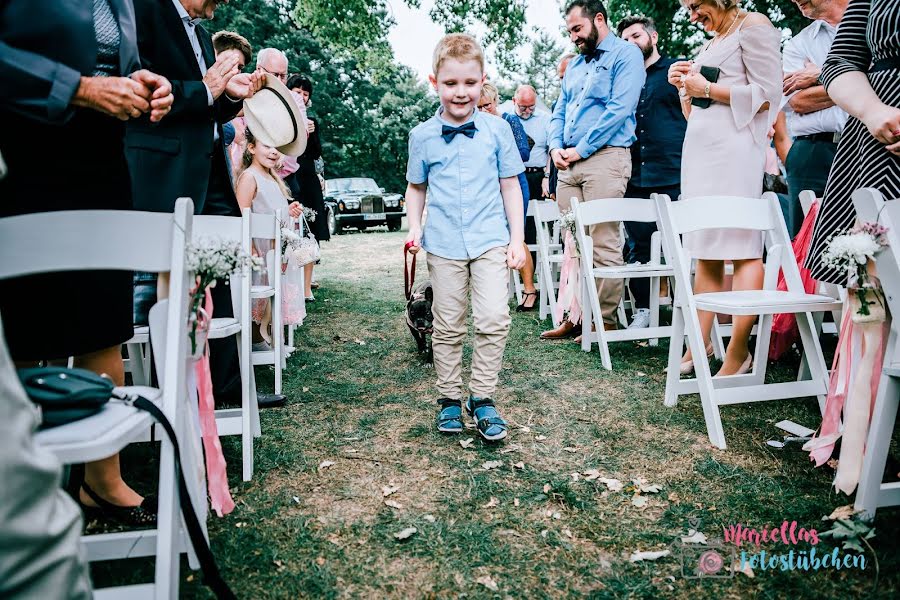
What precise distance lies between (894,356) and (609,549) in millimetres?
1199

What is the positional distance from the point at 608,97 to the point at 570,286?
64.9 inches

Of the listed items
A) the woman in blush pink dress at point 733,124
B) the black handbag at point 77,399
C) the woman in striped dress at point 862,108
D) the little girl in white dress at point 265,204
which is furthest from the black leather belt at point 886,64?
the little girl in white dress at point 265,204

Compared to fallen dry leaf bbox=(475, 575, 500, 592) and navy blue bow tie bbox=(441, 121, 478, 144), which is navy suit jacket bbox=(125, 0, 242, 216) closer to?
navy blue bow tie bbox=(441, 121, 478, 144)

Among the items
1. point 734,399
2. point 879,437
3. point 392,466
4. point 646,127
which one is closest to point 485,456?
point 392,466

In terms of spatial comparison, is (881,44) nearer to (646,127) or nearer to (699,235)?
(699,235)

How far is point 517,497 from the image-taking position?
256 centimetres

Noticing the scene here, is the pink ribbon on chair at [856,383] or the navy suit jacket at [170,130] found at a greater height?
the navy suit jacket at [170,130]

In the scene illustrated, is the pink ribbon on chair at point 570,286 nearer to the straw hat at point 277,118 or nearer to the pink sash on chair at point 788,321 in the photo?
the pink sash on chair at point 788,321

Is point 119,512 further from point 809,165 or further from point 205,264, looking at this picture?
point 809,165

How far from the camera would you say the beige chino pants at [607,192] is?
5.11 metres

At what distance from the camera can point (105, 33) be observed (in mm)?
2072

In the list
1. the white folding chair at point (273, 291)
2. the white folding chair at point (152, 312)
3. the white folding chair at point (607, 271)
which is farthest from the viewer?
the white folding chair at point (607, 271)

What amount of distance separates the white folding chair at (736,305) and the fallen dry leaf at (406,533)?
1.64 m

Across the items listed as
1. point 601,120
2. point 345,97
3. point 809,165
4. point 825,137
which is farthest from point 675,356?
point 345,97
